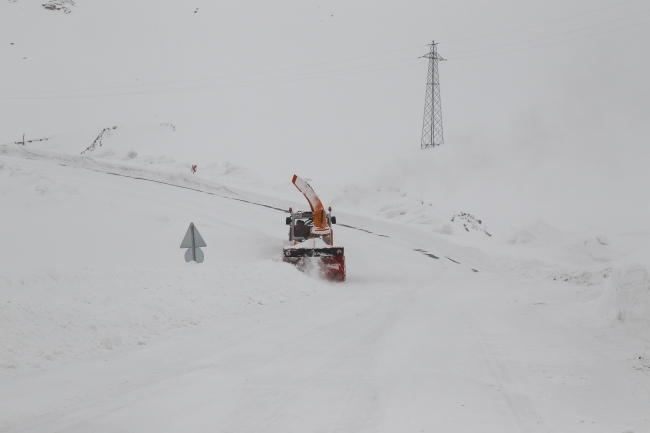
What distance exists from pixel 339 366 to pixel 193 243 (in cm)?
779

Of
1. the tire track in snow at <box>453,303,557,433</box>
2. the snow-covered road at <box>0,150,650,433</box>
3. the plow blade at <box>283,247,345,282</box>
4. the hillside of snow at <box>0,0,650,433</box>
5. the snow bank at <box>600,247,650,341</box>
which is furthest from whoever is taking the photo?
the plow blade at <box>283,247,345,282</box>

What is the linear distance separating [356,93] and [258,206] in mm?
39489

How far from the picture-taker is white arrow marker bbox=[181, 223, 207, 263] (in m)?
13.4

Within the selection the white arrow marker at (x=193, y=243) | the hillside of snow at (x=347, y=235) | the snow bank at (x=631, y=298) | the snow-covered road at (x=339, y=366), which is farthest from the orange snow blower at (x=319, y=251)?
the snow bank at (x=631, y=298)

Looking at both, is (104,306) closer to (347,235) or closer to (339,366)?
(339,366)

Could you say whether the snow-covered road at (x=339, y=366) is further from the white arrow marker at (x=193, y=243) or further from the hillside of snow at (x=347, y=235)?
the white arrow marker at (x=193, y=243)

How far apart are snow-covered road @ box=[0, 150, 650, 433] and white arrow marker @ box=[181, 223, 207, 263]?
1.33 m

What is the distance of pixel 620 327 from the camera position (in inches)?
337

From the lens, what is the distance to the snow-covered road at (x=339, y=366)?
4.75 m

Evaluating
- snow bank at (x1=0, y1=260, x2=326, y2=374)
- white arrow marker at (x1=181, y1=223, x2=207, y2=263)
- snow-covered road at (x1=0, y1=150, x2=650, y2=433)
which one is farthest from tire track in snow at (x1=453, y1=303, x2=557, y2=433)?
white arrow marker at (x1=181, y1=223, x2=207, y2=263)

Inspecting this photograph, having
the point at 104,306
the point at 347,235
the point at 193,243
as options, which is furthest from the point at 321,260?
the point at 347,235

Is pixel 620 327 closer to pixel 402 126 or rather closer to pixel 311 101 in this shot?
pixel 402 126

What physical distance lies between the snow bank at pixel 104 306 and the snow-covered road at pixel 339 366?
0.06 meters

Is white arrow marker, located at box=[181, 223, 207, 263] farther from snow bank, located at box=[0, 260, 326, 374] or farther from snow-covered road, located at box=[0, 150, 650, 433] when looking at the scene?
snow bank, located at box=[0, 260, 326, 374]
